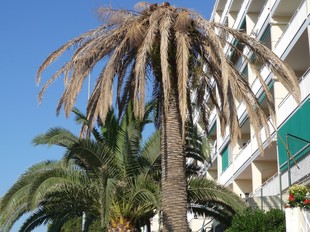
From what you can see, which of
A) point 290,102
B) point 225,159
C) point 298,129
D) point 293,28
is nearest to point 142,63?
point 298,129

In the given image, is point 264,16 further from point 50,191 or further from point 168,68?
point 50,191

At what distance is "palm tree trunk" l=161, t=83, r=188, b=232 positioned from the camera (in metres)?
14.6

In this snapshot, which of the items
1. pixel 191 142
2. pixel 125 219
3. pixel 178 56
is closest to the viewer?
pixel 178 56

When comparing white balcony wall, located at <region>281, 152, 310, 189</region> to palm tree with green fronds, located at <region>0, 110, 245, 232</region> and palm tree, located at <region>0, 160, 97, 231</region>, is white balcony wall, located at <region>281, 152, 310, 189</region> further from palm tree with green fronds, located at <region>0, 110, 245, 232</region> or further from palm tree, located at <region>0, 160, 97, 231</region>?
palm tree, located at <region>0, 160, 97, 231</region>

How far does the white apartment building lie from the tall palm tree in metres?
1.81

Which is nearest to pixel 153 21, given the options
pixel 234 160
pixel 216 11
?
pixel 234 160

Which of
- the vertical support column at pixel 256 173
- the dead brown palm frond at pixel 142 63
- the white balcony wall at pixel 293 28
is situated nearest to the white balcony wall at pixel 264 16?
the white balcony wall at pixel 293 28

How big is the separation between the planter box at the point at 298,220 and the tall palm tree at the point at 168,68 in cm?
276

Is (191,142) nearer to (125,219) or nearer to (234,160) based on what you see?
(125,219)

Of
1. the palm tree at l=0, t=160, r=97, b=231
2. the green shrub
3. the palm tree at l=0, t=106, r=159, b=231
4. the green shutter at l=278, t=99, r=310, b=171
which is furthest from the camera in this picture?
the green shutter at l=278, t=99, r=310, b=171

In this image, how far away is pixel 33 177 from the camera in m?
18.8

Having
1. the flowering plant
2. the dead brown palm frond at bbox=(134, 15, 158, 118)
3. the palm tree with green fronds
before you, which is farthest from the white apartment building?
the flowering plant

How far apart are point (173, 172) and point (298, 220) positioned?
11.9 feet

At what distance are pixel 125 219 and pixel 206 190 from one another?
303cm
